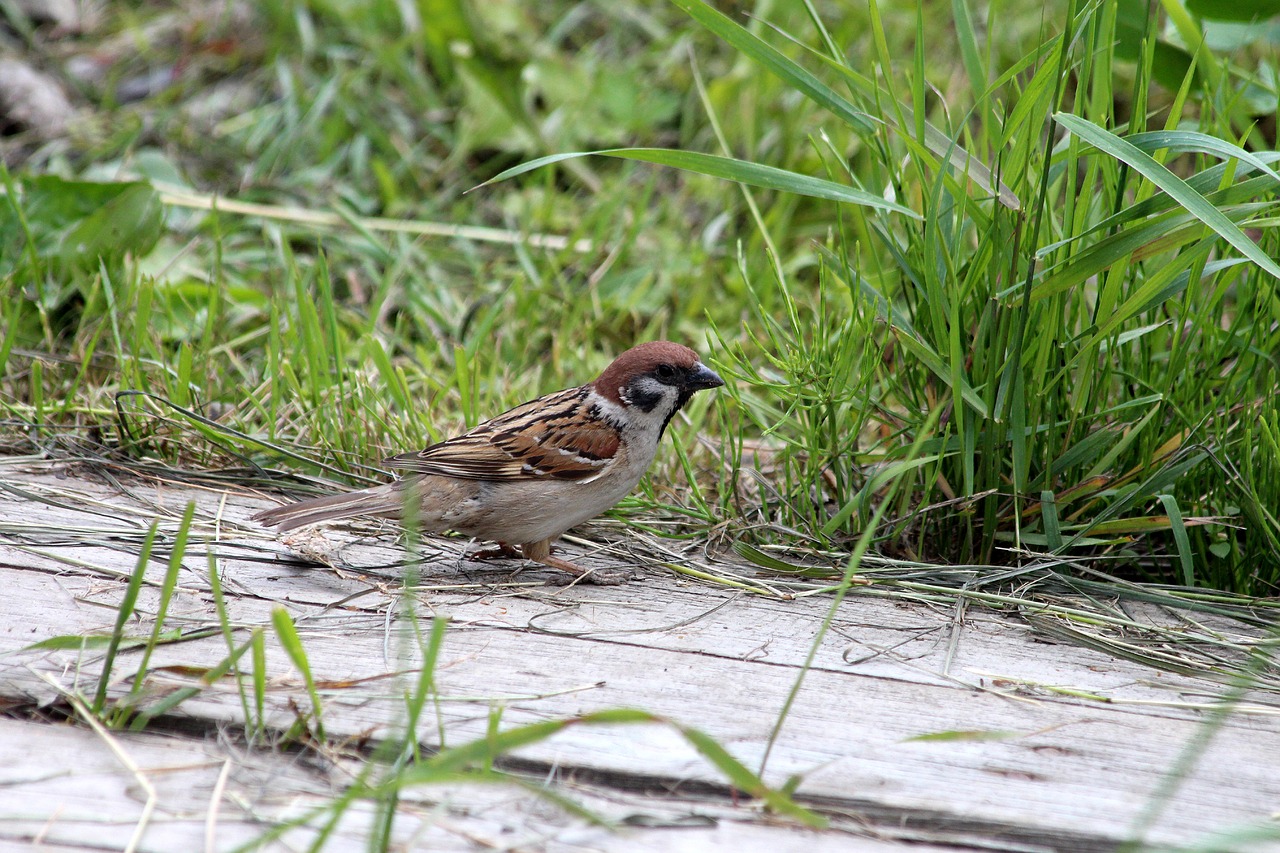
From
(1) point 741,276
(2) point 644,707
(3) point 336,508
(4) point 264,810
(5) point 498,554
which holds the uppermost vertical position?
(1) point 741,276

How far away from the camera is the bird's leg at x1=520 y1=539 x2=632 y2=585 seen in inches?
119

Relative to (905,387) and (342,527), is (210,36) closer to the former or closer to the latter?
(342,527)

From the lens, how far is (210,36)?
649 centimetres

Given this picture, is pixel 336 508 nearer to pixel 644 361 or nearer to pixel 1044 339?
pixel 644 361

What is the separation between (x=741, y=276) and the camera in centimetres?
347

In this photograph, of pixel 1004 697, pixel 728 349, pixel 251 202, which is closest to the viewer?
pixel 1004 697

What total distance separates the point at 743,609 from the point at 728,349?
2.18 ft

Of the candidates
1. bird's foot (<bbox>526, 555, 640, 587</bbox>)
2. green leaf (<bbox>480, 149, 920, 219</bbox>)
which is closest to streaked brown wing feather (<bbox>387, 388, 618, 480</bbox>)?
bird's foot (<bbox>526, 555, 640, 587</bbox>)

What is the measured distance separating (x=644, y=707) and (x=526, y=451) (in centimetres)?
121

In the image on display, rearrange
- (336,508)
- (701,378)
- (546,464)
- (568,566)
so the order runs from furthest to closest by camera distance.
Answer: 1. (701,378)
2. (546,464)
3. (568,566)
4. (336,508)

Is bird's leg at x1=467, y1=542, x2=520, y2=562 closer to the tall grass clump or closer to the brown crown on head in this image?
the brown crown on head

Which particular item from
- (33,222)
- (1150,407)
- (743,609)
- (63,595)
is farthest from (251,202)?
(1150,407)

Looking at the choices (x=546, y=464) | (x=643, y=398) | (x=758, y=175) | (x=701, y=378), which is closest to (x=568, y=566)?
(x=546, y=464)

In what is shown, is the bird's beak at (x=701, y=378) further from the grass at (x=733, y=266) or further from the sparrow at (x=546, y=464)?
the grass at (x=733, y=266)
